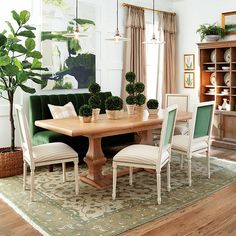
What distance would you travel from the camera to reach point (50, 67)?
5145 millimetres

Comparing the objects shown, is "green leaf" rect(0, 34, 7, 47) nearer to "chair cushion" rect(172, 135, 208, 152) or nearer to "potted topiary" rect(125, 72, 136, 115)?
"potted topiary" rect(125, 72, 136, 115)

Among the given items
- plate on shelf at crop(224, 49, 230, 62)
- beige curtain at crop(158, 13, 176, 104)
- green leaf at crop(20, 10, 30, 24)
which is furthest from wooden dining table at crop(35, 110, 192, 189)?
beige curtain at crop(158, 13, 176, 104)

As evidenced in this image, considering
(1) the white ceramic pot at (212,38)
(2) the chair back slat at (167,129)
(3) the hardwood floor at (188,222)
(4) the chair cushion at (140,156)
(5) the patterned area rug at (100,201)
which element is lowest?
(3) the hardwood floor at (188,222)

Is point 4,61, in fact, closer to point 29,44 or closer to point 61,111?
point 29,44

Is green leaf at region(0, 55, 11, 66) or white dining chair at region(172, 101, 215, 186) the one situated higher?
green leaf at region(0, 55, 11, 66)

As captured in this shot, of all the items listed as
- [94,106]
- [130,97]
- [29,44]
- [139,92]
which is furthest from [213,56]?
[29,44]

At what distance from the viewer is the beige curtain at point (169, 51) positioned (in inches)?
267

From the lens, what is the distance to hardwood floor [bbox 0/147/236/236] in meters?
2.71

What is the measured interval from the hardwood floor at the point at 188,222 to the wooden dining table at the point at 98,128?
3.19 feet

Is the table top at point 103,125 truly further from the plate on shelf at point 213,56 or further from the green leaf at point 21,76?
the plate on shelf at point 213,56

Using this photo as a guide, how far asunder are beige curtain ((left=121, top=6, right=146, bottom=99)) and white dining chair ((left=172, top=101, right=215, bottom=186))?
7.88ft

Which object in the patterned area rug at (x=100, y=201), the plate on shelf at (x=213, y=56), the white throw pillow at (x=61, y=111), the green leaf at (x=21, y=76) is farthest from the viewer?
the plate on shelf at (x=213, y=56)

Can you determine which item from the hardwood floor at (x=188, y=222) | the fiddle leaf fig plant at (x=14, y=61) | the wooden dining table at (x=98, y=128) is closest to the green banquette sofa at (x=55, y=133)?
the fiddle leaf fig plant at (x=14, y=61)

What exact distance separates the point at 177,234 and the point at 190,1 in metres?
5.41
